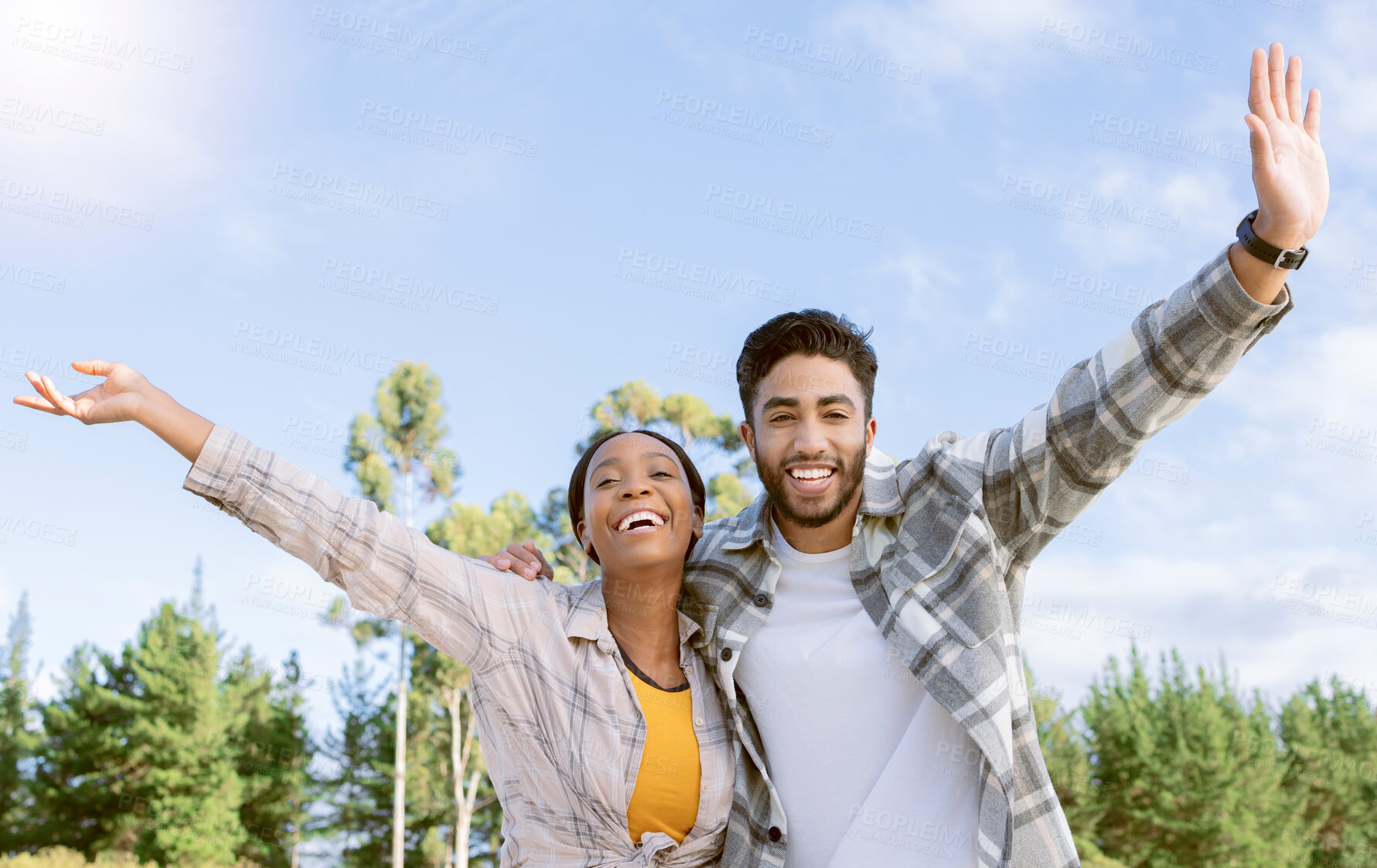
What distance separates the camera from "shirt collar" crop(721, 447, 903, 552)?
149 inches

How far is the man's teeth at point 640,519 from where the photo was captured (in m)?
3.78

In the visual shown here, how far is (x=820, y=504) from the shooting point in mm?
3773

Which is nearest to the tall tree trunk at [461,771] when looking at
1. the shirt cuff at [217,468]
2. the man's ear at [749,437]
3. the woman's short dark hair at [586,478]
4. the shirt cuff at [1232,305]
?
the woman's short dark hair at [586,478]

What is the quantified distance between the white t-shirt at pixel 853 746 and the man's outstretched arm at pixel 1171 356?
67cm

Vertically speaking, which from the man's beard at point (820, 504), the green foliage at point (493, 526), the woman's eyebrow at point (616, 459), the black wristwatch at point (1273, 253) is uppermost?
the green foliage at point (493, 526)

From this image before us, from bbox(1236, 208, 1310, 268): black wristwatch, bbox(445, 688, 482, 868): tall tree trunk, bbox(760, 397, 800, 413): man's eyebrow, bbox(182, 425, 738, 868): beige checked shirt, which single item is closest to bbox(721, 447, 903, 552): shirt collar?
bbox(760, 397, 800, 413): man's eyebrow

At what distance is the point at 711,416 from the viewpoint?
24062 mm

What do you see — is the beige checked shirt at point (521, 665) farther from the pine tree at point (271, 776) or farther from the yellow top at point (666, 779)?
the pine tree at point (271, 776)

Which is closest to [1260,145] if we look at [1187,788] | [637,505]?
[637,505]

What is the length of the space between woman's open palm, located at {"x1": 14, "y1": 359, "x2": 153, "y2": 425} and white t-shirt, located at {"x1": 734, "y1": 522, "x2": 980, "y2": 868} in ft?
7.28

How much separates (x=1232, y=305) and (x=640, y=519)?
2.08 meters

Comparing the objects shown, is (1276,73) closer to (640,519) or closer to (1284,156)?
(1284,156)

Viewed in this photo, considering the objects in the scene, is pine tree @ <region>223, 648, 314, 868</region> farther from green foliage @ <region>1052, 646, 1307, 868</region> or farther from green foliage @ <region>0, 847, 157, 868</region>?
green foliage @ <region>1052, 646, 1307, 868</region>

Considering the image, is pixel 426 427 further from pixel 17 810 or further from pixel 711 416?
pixel 17 810
